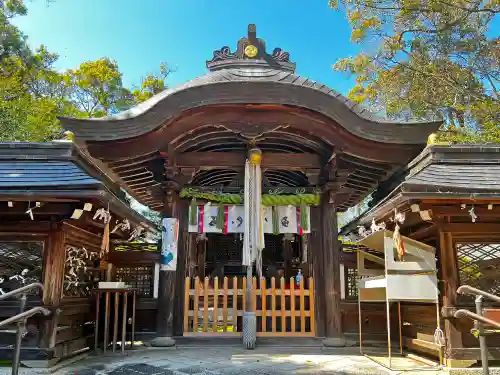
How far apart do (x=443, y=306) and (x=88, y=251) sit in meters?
5.92

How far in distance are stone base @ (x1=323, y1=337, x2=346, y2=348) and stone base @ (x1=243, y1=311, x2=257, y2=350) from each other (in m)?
1.31

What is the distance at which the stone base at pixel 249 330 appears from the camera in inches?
271

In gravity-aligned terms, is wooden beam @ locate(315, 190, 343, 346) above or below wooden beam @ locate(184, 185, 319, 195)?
below

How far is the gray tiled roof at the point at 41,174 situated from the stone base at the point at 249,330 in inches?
137

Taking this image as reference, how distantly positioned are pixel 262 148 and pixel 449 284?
14.4ft

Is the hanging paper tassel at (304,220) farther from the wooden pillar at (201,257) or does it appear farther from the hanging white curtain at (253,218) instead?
the wooden pillar at (201,257)

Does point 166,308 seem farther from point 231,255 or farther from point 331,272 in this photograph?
point 231,255

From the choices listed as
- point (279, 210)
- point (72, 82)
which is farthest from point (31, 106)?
point (279, 210)

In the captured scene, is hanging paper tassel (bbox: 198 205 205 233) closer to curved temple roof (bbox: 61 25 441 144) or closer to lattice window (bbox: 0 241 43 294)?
curved temple roof (bbox: 61 25 441 144)

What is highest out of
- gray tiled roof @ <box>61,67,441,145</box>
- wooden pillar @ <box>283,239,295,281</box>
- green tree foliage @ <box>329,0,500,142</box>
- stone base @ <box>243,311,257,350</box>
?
green tree foliage @ <box>329,0,500,142</box>

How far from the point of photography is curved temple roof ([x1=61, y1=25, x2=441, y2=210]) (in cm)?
703

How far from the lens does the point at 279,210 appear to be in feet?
26.4

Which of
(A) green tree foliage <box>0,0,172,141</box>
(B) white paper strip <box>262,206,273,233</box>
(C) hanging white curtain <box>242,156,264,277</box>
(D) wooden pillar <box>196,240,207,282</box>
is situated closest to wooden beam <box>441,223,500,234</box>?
(C) hanging white curtain <box>242,156,264,277</box>

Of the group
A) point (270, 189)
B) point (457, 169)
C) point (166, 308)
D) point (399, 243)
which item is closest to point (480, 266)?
point (399, 243)
